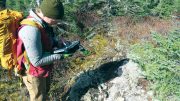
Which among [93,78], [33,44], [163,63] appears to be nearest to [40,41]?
[33,44]

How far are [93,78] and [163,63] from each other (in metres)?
1.32

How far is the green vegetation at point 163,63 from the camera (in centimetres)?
566

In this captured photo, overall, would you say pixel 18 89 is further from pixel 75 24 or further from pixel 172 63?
pixel 172 63

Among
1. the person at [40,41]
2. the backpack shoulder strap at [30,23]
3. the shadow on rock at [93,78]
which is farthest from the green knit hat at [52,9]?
the shadow on rock at [93,78]

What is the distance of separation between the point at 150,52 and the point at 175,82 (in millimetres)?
836

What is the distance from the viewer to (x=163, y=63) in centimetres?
582

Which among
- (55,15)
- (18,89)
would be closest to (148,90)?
(55,15)

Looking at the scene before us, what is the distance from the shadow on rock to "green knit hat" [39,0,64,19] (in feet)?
5.66

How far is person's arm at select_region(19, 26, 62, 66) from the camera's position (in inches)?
195

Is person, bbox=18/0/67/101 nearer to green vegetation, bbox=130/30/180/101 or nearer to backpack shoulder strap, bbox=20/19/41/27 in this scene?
backpack shoulder strap, bbox=20/19/41/27

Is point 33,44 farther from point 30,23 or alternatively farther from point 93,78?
point 93,78

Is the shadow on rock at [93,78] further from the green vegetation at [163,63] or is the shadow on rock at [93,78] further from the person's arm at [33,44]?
the person's arm at [33,44]

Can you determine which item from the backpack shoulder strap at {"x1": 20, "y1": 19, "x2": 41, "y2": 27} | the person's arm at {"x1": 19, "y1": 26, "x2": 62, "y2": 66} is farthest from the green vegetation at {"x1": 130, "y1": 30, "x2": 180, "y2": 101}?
the backpack shoulder strap at {"x1": 20, "y1": 19, "x2": 41, "y2": 27}

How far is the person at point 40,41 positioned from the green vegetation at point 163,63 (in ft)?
5.17
